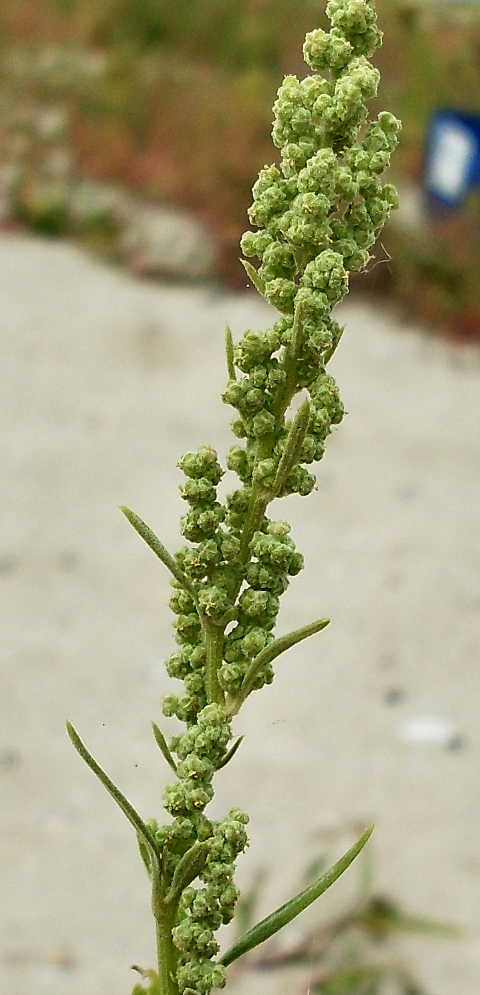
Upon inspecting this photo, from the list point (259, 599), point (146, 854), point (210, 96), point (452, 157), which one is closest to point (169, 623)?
point (146, 854)

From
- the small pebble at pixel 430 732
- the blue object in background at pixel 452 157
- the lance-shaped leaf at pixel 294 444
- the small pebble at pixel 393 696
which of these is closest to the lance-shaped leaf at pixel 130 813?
the lance-shaped leaf at pixel 294 444

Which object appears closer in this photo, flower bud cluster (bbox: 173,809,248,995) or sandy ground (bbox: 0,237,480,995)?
flower bud cluster (bbox: 173,809,248,995)

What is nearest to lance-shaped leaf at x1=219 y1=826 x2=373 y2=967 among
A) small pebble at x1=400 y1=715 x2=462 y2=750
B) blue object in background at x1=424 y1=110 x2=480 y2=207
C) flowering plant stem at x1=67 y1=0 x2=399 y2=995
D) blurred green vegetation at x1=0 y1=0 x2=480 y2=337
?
flowering plant stem at x1=67 y1=0 x2=399 y2=995

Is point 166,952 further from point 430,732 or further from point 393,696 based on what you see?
point 393,696

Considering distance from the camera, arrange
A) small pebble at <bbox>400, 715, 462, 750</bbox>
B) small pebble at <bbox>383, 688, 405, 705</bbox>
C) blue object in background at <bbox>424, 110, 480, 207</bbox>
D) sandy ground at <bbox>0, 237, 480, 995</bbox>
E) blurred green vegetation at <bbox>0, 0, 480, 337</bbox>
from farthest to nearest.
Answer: blurred green vegetation at <bbox>0, 0, 480, 337</bbox> < blue object in background at <bbox>424, 110, 480, 207</bbox> < small pebble at <bbox>383, 688, 405, 705</bbox> < small pebble at <bbox>400, 715, 462, 750</bbox> < sandy ground at <bbox>0, 237, 480, 995</bbox>

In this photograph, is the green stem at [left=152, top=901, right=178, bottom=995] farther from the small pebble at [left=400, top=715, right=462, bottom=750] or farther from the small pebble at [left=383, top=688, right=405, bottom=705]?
the small pebble at [left=383, top=688, right=405, bottom=705]

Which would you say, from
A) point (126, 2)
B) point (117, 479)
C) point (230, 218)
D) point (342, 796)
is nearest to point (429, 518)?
point (117, 479)

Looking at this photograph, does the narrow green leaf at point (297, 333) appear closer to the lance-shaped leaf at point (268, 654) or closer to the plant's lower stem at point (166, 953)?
the lance-shaped leaf at point (268, 654)
